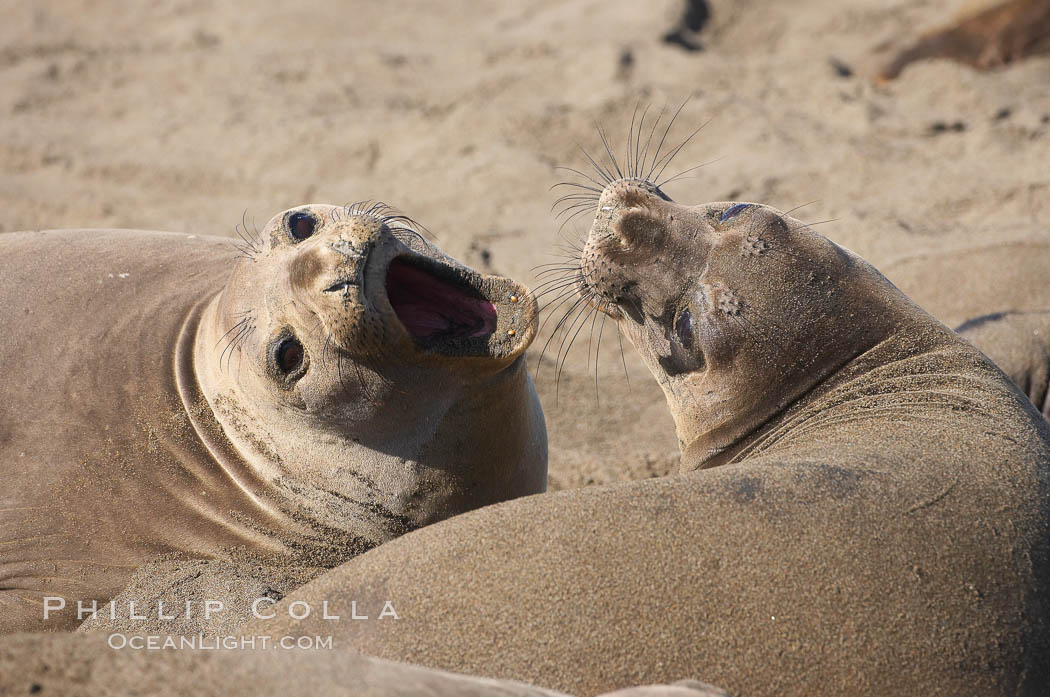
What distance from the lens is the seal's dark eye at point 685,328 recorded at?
125 inches

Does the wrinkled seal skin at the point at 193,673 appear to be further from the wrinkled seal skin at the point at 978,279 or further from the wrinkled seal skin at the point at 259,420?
the wrinkled seal skin at the point at 978,279

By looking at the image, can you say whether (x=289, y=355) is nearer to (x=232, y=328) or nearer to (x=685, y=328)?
(x=232, y=328)

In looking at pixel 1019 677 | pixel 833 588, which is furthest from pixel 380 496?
pixel 1019 677

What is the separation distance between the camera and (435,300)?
11.2 feet

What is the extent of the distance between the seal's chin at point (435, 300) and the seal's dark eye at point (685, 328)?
51 centimetres

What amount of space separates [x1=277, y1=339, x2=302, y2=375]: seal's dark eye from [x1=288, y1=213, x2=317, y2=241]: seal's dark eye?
360 mm

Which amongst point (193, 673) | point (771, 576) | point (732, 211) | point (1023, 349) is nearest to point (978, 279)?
point (1023, 349)

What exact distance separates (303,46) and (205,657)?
20.8 feet

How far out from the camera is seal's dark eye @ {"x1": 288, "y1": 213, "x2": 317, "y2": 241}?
3.34 metres

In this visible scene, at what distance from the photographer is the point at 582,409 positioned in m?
4.49

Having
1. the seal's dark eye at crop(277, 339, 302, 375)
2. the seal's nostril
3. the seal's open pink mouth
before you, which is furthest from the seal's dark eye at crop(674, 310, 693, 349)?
the seal's dark eye at crop(277, 339, 302, 375)

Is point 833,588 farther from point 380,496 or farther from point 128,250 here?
point 128,250

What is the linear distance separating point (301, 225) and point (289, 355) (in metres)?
0.44

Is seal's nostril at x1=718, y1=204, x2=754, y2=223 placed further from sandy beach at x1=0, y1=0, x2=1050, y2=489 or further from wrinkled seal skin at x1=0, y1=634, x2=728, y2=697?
wrinkled seal skin at x1=0, y1=634, x2=728, y2=697
